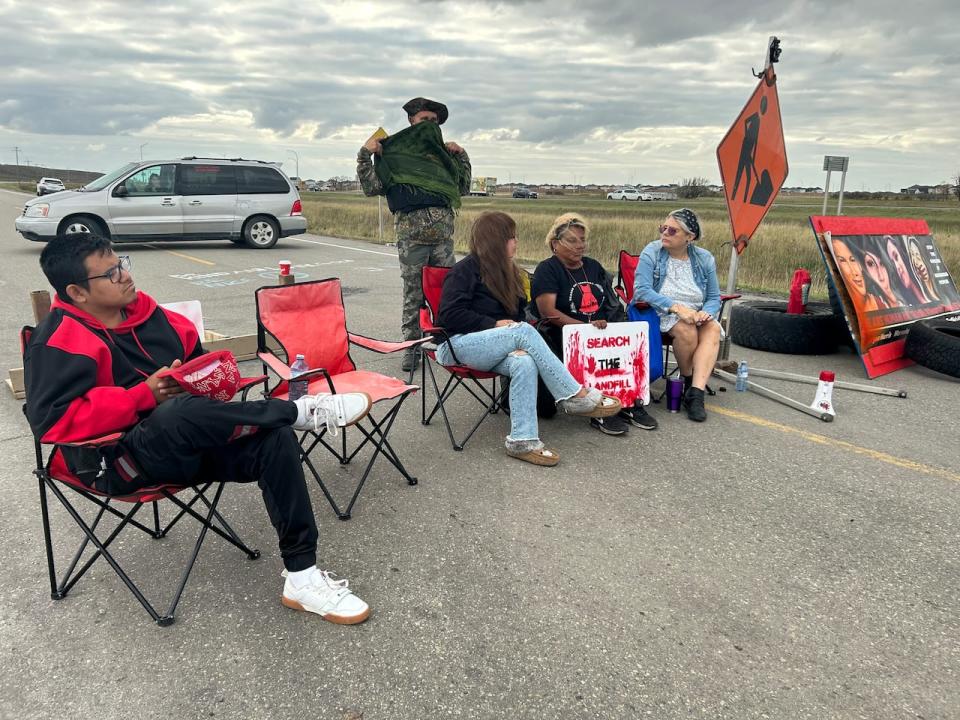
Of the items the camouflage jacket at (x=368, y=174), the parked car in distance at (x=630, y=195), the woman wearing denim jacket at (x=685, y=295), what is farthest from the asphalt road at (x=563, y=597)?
the parked car in distance at (x=630, y=195)

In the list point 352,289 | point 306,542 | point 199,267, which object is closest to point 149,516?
point 306,542

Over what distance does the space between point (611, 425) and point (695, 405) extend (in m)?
0.68

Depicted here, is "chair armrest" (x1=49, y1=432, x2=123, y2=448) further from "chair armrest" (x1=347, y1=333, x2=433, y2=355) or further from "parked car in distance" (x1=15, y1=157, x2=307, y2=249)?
"parked car in distance" (x1=15, y1=157, x2=307, y2=249)

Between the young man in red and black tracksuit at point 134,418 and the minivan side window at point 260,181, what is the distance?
12.8 meters

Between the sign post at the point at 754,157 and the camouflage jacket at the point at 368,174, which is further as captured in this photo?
the camouflage jacket at the point at 368,174

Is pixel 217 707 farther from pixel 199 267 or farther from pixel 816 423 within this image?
pixel 199 267

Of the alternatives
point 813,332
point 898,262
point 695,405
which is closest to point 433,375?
point 695,405

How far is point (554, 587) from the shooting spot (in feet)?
9.05

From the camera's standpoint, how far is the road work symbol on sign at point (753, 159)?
5.13 metres

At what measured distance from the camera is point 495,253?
4.44m

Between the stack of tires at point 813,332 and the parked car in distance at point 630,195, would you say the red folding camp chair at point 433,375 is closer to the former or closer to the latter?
the stack of tires at point 813,332

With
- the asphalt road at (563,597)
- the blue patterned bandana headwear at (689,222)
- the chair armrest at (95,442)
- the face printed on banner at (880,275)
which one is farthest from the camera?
the face printed on banner at (880,275)

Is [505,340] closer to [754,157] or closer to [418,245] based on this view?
[418,245]

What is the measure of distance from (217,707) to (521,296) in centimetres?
317
